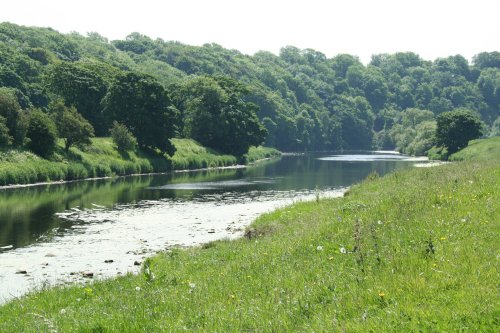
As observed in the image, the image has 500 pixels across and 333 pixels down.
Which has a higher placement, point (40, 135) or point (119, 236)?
point (40, 135)

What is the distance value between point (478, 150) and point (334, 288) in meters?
122

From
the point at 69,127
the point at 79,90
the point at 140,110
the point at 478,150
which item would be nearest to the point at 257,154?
the point at 140,110

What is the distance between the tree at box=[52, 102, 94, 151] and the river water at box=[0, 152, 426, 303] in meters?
10.1

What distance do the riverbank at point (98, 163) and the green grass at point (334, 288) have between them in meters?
55.2

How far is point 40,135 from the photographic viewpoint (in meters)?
76.5

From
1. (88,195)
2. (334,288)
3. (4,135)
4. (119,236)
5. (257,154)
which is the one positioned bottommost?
(119,236)

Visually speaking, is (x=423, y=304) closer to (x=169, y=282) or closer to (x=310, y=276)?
(x=310, y=276)

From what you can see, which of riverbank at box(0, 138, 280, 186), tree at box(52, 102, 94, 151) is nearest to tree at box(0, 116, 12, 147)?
riverbank at box(0, 138, 280, 186)

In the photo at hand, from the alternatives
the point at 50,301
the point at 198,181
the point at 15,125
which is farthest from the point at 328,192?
the point at 50,301

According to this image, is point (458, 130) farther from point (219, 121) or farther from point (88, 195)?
point (88, 195)

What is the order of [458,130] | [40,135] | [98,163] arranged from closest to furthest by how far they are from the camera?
1. [40,135]
2. [98,163]
3. [458,130]

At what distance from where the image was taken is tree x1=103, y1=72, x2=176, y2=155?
103438mm

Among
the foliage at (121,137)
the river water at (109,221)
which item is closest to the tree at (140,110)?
the foliage at (121,137)

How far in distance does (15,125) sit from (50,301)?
63.2m
